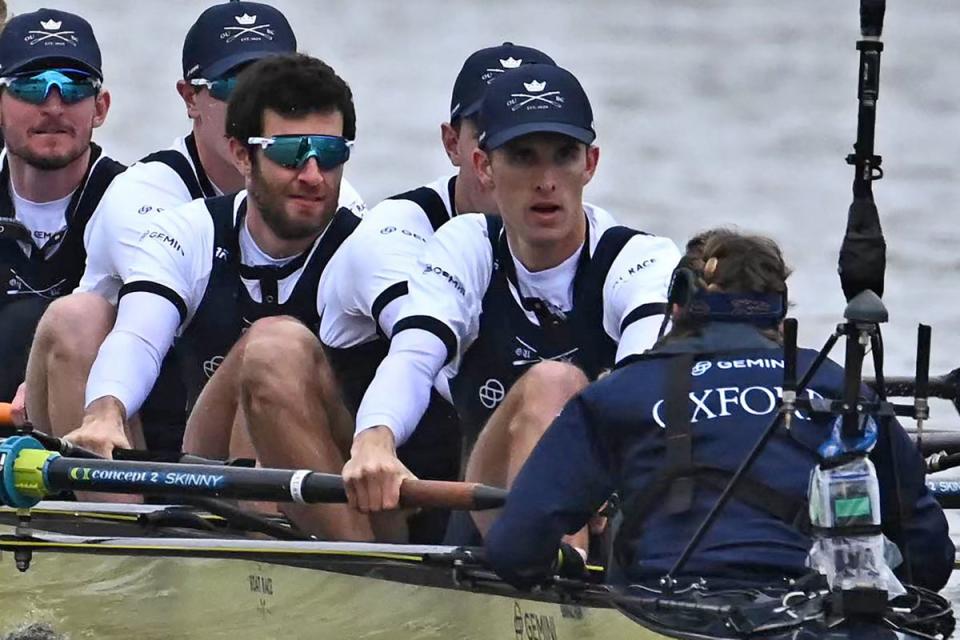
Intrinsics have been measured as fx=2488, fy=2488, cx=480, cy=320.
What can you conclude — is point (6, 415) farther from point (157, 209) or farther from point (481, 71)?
point (481, 71)

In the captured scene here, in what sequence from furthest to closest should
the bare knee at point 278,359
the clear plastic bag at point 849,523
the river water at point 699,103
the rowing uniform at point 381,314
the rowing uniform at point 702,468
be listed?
1. the river water at point 699,103
2. the rowing uniform at point 381,314
3. the bare knee at point 278,359
4. the rowing uniform at point 702,468
5. the clear plastic bag at point 849,523

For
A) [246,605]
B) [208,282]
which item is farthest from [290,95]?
[246,605]

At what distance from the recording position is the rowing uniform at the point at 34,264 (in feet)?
24.7

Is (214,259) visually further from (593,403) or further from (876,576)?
(876,576)

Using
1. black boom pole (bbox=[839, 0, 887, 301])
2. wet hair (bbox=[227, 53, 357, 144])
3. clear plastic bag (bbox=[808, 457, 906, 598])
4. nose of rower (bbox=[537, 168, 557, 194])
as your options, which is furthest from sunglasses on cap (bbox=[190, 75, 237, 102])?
clear plastic bag (bbox=[808, 457, 906, 598])

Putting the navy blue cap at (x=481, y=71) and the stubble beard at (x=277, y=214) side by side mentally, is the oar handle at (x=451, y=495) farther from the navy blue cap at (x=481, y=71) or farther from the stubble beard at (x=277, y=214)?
the navy blue cap at (x=481, y=71)

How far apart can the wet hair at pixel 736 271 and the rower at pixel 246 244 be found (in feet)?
6.44

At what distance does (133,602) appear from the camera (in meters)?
6.64

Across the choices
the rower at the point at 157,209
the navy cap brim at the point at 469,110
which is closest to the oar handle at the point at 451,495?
the rower at the point at 157,209

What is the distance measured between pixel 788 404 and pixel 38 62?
374 cm

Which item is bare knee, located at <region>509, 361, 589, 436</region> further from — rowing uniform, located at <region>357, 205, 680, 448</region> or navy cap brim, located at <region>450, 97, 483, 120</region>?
navy cap brim, located at <region>450, 97, 483, 120</region>

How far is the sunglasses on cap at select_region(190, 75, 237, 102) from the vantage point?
7.50m

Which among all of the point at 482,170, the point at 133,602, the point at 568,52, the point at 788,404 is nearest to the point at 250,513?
the point at 133,602

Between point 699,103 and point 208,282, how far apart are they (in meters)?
11.6
